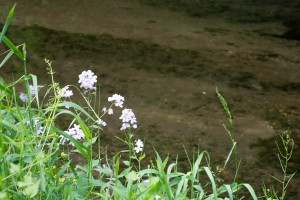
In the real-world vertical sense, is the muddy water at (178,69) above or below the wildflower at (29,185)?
below

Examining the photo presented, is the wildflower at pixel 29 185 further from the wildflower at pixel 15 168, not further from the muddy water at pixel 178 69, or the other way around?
the muddy water at pixel 178 69

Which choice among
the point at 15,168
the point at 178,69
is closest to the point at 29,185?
the point at 15,168

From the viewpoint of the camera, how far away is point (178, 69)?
5523 millimetres

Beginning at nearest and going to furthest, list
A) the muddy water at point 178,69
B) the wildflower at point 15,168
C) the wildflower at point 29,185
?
the wildflower at point 29,185, the wildflower at point 15,168, the muddy water at point 178,69

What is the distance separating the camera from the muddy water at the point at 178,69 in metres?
4.41

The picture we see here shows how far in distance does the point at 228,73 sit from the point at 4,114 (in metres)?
3.04

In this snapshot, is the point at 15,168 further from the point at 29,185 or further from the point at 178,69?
the point at 178,69

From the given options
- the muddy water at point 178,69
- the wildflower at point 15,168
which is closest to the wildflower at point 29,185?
the wildflower at point 15,168

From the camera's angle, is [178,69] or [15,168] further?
[178,69]

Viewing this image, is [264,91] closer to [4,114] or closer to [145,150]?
[145,150]

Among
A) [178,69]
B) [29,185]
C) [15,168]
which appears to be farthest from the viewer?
[178,69]

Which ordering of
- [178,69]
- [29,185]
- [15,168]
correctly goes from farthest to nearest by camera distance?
1. [178,69]
2. [15,168]
3. [29,185]

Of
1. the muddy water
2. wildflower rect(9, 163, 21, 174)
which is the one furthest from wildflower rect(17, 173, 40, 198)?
the muddy water

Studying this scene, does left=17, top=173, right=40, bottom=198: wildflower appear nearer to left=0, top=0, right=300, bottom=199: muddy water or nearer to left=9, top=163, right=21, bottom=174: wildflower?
left=9, top=163, right=21, bottom=174: wildflower
